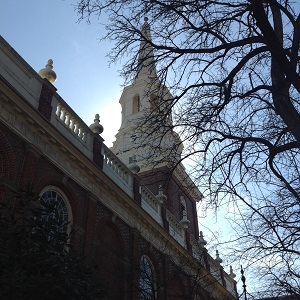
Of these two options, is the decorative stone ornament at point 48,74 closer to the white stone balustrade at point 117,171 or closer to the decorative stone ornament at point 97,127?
the decorative stone ornament at point 97,127

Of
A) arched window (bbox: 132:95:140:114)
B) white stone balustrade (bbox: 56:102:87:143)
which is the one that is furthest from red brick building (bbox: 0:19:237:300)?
arched window (bbox: 132:95:140:114)

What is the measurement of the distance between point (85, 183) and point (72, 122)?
7.28 feet

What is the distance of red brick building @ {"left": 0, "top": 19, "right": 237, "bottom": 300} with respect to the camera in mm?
11266

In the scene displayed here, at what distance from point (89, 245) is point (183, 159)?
16.3ft

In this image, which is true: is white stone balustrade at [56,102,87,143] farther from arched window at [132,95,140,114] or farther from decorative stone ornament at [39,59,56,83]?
arched window at [132,95,140,114]

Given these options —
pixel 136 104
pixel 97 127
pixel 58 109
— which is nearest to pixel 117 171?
pixel 97 127

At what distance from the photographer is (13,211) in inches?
267

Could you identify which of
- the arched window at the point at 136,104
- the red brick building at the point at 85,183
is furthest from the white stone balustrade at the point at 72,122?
the arched window at the point at 136,104

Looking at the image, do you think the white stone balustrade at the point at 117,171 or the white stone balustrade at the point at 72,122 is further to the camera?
the white stone balustrade at the point at 117,171

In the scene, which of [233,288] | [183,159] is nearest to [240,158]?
[183,159]

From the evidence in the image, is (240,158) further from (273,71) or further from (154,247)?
(154,247)

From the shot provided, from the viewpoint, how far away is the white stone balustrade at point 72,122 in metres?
13.8

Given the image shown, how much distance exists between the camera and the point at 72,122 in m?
14.6

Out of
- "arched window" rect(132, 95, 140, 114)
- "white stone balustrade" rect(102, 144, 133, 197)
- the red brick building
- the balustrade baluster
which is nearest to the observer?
the red brick building
